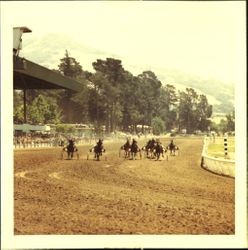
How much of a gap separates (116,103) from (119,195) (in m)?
0.73

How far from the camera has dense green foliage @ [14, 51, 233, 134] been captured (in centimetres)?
401

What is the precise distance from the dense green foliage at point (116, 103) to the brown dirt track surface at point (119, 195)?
0.18 metres

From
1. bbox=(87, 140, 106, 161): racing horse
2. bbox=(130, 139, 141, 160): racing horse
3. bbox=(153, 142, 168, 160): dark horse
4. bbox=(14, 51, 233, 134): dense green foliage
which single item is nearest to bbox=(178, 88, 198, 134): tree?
bbox=(14, 51, 233, 134): dense green foliage

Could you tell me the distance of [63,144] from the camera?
13.5 feet

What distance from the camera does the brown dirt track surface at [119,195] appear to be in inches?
157

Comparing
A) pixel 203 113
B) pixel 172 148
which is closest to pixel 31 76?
pixel 172 148

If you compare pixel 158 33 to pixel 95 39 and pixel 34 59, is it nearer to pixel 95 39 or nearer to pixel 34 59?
pixel 95 39

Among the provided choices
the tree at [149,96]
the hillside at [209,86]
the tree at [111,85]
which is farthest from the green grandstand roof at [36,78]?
the hillside at [209,86]

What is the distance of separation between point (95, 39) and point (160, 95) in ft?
2.21

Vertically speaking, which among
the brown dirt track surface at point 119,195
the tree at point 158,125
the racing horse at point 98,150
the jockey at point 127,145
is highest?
the tree at point 158,125

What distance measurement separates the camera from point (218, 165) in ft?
13.0

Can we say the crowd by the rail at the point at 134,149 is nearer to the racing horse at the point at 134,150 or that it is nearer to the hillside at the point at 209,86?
the racing horse at the point at 134,150

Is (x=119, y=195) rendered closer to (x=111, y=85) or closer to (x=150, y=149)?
(x=150, y=149)

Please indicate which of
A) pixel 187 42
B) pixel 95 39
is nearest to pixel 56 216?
pixel 95 39
